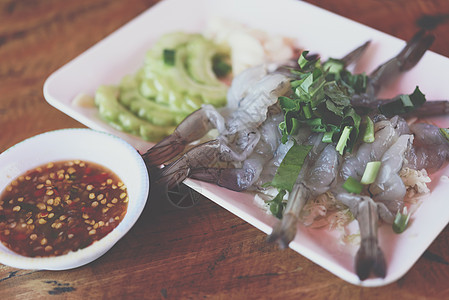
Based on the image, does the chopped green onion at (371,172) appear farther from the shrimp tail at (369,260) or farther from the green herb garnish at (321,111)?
the shrimp tail at (369,260)

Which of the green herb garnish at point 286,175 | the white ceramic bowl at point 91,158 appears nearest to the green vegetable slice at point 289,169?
the green herb garnish at point 286,175

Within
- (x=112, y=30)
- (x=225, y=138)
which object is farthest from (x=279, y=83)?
(x=112, y=30)

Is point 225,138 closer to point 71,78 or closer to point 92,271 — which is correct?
point 92,271

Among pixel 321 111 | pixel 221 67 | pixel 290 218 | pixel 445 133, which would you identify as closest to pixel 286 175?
pixel 290 218

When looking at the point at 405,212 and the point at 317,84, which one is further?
the point at 317,84

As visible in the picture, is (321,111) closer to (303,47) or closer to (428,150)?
(428,150)

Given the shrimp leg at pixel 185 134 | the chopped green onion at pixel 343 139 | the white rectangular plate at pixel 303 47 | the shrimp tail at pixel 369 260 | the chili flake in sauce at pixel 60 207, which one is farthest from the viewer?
the shrimp leg at pixel 185 134
